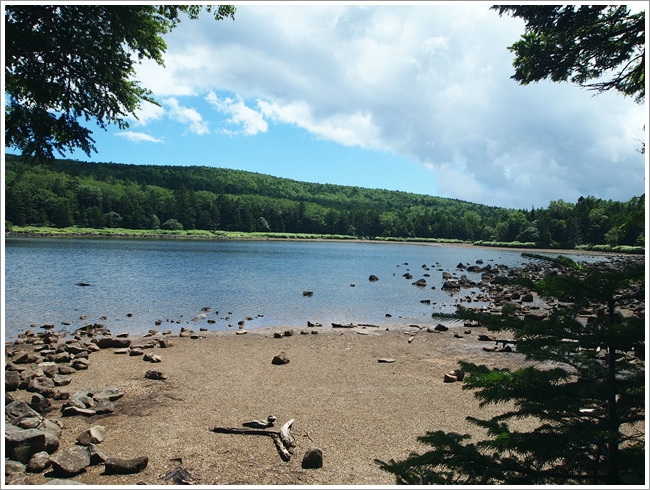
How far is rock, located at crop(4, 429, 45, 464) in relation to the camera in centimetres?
654

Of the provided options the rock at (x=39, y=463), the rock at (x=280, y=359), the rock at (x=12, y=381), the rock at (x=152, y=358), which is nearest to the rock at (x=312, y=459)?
the rock at (x=39, y=463)

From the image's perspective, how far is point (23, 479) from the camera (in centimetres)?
580

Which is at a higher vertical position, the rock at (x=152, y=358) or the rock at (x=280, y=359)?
the rock at (x=280, y=359)

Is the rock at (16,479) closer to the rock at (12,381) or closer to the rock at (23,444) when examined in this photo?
the rock at (23,444)

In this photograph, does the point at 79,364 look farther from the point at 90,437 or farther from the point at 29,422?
the point at 90,437

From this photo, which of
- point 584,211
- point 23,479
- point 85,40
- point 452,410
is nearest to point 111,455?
point 23,479

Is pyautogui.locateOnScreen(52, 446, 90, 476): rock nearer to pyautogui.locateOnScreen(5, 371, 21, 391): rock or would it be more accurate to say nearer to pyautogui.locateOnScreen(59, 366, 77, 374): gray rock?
pyautogui.locateOnScreen(5, 371, 21, 391): rock

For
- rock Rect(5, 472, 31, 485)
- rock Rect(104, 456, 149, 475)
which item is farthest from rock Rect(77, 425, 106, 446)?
rock Rect(5, 472, 31, 485)

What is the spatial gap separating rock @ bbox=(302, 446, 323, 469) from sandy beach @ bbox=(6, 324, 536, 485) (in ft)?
0.30

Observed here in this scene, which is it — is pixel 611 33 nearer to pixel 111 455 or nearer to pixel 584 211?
pixel 111 455

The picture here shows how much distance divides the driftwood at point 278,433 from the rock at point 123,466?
1831 millimetres

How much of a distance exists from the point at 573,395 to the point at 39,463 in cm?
760

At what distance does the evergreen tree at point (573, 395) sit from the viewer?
3.55m

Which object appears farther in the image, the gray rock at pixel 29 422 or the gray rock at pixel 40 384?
the gray rock at pixel 40 384
